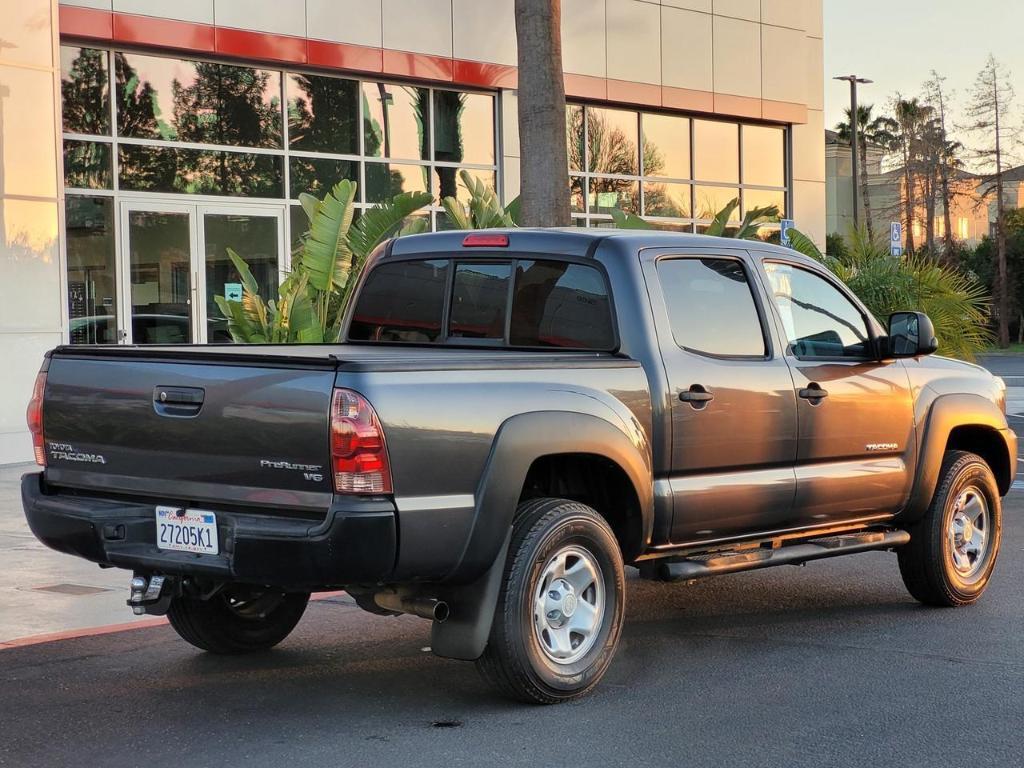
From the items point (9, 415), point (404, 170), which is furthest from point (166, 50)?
point (9, 415)

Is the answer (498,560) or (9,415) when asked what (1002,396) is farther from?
(9,415)

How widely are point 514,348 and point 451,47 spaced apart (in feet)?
48.4

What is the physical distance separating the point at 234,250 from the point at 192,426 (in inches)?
544

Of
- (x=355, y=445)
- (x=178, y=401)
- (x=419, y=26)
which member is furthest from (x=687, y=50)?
(x=355, y=445)

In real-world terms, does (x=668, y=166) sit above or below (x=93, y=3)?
below

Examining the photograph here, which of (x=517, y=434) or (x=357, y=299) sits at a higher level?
(x=357, y=299)

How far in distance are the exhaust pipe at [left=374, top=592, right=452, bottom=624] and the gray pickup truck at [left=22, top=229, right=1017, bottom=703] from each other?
12 millimetres

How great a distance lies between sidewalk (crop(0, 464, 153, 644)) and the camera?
7559 mm

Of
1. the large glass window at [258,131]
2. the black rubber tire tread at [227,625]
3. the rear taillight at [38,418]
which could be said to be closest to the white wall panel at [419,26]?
the large glass window at [258,131]

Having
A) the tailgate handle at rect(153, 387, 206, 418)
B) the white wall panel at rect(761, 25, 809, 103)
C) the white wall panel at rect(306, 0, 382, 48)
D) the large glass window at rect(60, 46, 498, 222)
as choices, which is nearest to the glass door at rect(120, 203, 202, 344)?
the large glass window at rect(60, 46, 498, 222)

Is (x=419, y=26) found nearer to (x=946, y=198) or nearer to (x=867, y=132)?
(x=946, y=198)

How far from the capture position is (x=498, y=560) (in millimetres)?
5535

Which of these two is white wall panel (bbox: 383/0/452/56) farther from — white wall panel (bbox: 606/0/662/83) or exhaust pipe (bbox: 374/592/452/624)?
exhaust pipe (bbox: 374/592/452/624)

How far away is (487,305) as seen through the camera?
22.2ft
